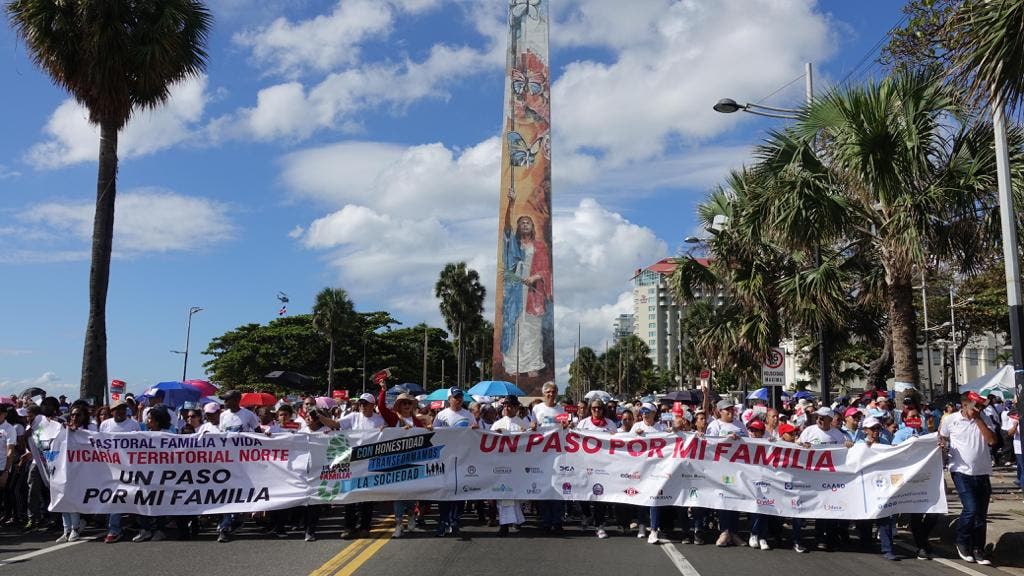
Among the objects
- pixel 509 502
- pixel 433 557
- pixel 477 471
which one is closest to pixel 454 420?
pixel 477 471

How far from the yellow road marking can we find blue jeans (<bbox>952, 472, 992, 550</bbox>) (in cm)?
660

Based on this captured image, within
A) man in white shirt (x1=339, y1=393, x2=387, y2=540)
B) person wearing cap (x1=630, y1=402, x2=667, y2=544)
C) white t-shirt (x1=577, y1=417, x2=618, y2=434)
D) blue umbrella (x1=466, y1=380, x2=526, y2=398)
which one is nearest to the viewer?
person wearing cap (x1=630, y1=402, x2=667, y2=544)

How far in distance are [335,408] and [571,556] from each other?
1053 cm

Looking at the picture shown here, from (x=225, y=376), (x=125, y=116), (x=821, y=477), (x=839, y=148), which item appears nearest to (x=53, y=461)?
(x=821, y=477)

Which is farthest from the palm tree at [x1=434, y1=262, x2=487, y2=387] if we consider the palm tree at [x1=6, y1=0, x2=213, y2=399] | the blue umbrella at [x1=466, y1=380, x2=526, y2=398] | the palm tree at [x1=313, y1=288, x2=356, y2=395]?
the palm tree at [x1=6, y1=0, x2=213, y2=399]

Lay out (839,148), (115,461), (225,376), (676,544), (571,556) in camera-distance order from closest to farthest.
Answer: (571,556) < (676,544) < (115,461) < (839,148) < (225,376)

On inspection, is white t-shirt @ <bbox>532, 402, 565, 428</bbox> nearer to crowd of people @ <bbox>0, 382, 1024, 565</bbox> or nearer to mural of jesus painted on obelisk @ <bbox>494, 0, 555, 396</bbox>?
crowd of people @ <bbox>0, 382, 1024, 565</bbox>

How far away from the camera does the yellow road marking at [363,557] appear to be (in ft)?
26.8

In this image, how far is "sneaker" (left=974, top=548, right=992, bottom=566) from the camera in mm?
9336

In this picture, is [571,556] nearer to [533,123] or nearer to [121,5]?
[121,5]

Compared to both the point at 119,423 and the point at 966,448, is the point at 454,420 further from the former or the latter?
the point at 966,448

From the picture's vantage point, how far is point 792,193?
49.3 feet

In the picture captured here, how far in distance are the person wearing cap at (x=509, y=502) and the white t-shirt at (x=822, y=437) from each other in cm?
374

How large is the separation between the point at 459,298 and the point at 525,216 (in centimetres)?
1834
